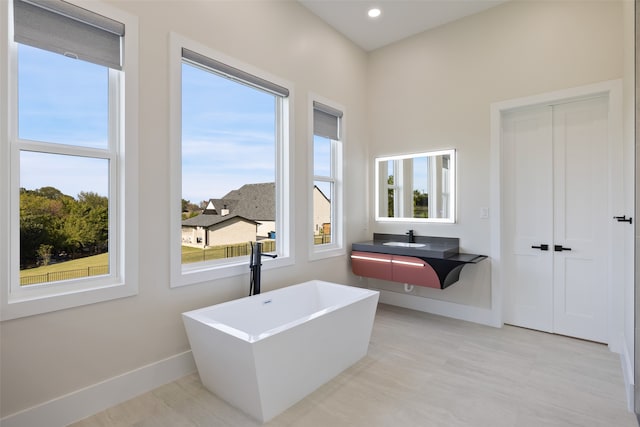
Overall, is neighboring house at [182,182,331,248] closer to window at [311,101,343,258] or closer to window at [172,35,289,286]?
window at [172,35,289,286]

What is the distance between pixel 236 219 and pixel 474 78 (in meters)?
3.02

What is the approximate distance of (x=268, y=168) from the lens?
3357 millimetres

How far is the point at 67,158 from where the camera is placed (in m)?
2.04

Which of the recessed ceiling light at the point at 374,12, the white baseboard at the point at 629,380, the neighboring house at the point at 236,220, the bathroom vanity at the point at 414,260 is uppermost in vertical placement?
the recessed ceiling light at the point at 374,12

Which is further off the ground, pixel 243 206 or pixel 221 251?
pixel 243 206

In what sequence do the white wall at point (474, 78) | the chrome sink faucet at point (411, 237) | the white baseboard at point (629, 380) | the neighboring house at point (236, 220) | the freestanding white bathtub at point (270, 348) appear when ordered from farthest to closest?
the chrome sink faucet at point (411, 237)
the white wall at point (474, 78)
the neighboring house at point (236, 220)
the white baseboard at point (629, 380)
the freestanding white bathtub at point (270, 348)

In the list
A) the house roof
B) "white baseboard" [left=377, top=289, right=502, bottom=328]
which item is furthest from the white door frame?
the house roof

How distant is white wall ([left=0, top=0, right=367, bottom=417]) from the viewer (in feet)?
6.04

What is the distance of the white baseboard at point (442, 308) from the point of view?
142 inches

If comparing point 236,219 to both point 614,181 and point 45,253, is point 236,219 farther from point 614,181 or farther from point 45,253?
point 614,181

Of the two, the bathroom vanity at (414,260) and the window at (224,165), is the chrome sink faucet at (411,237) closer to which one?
the bathroom vanity at (414,260)

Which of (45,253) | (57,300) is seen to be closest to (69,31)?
(45,253)

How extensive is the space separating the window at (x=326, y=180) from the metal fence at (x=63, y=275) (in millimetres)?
2039

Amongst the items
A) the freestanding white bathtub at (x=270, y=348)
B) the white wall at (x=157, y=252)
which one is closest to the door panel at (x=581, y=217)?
the freestanding white bathtub at (x=270, y=348)
